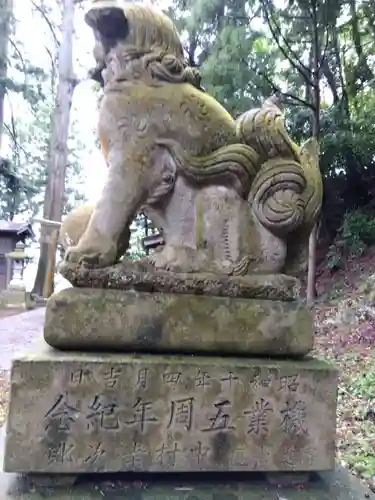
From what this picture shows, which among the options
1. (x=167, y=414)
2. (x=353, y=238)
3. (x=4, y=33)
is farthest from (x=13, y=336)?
(x=4, y=33)

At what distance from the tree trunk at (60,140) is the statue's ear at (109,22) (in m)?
10.8

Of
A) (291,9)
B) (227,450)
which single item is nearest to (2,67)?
(291,9)

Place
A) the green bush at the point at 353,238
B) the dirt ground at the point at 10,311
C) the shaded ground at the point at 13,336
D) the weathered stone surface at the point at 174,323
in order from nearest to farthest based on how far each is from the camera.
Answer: the weathered stone surface at the point at 174,323 < the shaded ground at the point at 13,336 < the green bush at the point at 353,238 < the dirt ground at the point at 10,311

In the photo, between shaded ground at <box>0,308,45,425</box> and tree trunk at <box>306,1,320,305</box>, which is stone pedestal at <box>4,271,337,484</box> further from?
tree trunk at <box>306,1,320,305</box>

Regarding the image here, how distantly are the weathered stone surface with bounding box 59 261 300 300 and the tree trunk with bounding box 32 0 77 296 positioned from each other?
10917 mm

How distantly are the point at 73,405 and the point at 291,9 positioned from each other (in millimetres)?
8747

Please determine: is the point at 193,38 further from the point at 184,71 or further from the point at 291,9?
the point at 184,71

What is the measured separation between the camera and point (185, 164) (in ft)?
6.79

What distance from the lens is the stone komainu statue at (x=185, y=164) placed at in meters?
2.03

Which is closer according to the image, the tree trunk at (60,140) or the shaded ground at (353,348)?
the shaded ground at (353,348)

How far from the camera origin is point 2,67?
41.9 ft

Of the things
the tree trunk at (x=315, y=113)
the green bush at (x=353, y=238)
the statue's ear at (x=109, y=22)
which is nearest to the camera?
the statue's ear at (x=109, y=22)

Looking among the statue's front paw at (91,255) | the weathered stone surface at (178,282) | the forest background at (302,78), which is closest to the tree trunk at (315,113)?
the forest background at (302,78)

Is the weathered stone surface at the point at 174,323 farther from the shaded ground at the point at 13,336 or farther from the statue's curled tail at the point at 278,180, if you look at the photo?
the shaded ground at the point at 13,336
